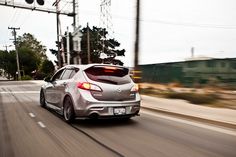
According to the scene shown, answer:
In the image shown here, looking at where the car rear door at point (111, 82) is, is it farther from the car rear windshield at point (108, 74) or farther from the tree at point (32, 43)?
the tree at point (32, 43)

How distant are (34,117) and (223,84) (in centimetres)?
1198

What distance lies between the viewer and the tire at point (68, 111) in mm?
9542

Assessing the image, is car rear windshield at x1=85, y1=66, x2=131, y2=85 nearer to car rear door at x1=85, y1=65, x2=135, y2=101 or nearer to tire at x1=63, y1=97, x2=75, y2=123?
car rear door at x1=85, y1=65, x2=135, y2=101

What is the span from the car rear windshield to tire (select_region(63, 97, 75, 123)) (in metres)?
0.98

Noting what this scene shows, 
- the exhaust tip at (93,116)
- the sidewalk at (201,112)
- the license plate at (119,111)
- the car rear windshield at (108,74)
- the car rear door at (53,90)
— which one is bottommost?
the sidewalk at (201,112)

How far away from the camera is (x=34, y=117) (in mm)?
11047

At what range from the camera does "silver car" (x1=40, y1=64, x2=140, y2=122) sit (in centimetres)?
910

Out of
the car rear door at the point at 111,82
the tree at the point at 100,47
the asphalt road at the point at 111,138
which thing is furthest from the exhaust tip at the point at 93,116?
the tree at the point at 100,47

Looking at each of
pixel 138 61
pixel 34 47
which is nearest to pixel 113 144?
pixel 138 61

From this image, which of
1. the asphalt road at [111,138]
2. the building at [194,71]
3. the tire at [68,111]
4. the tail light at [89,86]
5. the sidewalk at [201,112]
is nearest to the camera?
the asphalt road at [111,138]

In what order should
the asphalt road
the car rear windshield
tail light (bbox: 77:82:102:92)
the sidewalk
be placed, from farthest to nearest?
1. the sidewalk
2. the car rear windshield
3. tail light (bbox: 77:82:102:92)
4. the asphalt road

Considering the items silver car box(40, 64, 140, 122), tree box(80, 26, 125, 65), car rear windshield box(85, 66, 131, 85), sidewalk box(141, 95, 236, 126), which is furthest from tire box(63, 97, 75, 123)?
tree box(80, 26, 125, 65)

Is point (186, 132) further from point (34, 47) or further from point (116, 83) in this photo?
point (34, 47)

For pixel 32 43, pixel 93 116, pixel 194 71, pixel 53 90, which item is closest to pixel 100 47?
pixel 32 43
